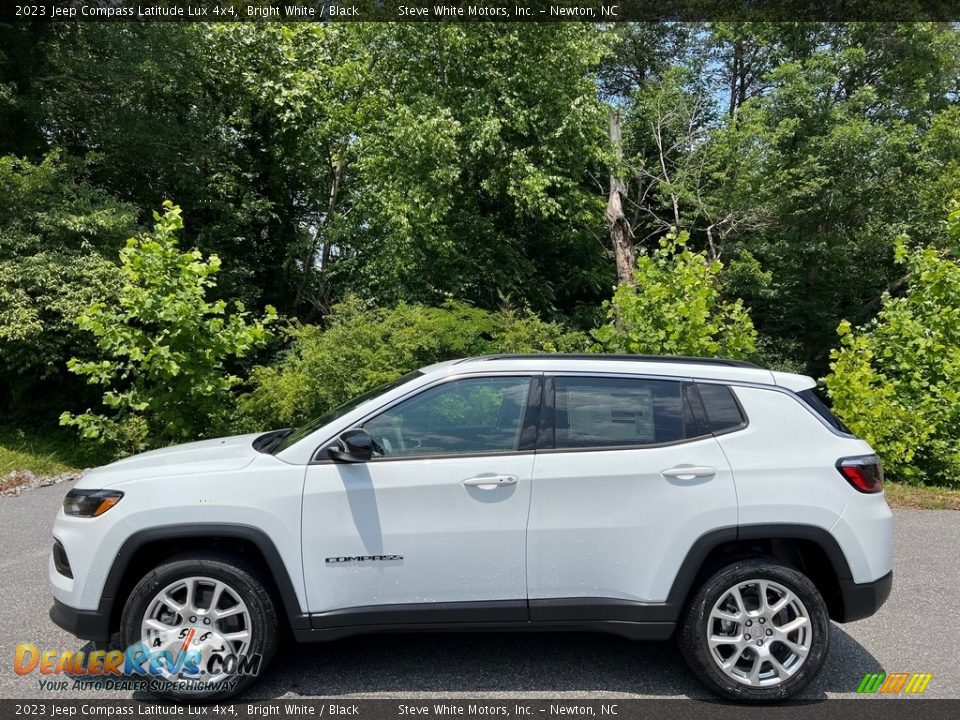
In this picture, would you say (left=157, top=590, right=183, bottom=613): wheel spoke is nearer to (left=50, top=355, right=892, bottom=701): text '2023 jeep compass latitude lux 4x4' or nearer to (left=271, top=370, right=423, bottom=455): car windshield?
(left=50, top=355, right=892, bottom=701): text '2023 jeep compass latitude lux 4x4'

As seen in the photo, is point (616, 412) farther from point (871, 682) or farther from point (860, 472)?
point (871, 682)

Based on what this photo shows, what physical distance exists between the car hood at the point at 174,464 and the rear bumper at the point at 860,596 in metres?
3.18

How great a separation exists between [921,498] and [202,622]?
7.81 m

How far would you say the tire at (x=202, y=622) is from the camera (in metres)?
3.58

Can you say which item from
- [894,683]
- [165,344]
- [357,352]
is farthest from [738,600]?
[165,344]

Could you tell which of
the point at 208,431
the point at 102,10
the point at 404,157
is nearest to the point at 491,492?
the point at 208,431

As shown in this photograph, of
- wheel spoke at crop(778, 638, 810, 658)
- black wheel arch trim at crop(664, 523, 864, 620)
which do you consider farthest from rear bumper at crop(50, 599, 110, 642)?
wheel spoke at crop(778, 638, 810, 658)

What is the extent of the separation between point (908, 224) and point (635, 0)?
10.3 meters

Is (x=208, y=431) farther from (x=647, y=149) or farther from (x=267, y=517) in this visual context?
(x=647, y=149)

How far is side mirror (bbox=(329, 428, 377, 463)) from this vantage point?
3609mm

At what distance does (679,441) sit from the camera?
3771 millimetres

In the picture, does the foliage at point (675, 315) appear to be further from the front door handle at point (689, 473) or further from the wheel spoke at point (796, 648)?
the wheel spoke at point (796, 648)

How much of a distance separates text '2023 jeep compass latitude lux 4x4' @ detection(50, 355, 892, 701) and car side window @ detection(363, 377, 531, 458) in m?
0.06

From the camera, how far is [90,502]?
12.2 ft
